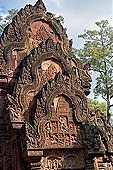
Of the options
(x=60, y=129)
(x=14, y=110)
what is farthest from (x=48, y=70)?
(x=60, y=129)

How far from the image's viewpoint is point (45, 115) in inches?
329

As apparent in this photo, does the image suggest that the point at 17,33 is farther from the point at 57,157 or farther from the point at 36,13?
the point at 57,157

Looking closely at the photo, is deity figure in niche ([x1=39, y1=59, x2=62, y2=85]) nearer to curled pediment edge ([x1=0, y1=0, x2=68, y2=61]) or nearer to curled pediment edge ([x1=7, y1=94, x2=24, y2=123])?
curled pediment edge ([x1=0, y1=0, x2=68, y2=61])

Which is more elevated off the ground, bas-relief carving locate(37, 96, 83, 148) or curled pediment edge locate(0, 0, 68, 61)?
curled pediment edge locate(0, 0, 68, 61)

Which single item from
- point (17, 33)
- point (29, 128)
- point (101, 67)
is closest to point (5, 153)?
point (29, 128)

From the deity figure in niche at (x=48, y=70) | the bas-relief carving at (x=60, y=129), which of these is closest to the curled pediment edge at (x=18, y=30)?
the deity figure in niche at (x=48, y=70)

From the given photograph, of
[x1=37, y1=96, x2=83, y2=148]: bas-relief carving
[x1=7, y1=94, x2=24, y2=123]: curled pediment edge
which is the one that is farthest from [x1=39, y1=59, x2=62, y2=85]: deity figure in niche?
[x1=7, y1=94, x2=24, y2=123]: curled pediment edge

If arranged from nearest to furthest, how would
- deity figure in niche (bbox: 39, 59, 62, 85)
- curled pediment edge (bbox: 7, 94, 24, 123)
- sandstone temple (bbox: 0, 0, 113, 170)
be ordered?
sandstone temple (bbox: 0, 0, 113, 170) < curled pediment edge (bbox: 7, 94, 24, 123) < deity figure in niche (bbox: 39, 59, 62, 85)

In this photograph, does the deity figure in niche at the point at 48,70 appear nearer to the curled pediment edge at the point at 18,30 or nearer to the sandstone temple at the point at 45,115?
the sandstone temple at the point at 45,115

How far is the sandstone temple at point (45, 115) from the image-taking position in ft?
26.7

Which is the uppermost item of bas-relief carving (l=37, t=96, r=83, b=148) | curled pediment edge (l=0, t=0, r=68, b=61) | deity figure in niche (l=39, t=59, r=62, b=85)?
curled pediment edge (l=0, t=0, r=68, b=61)

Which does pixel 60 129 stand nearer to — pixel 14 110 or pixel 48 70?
pixel 14 110

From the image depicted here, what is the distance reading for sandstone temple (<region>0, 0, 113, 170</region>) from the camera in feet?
26.7

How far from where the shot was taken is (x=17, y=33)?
33.5ft
